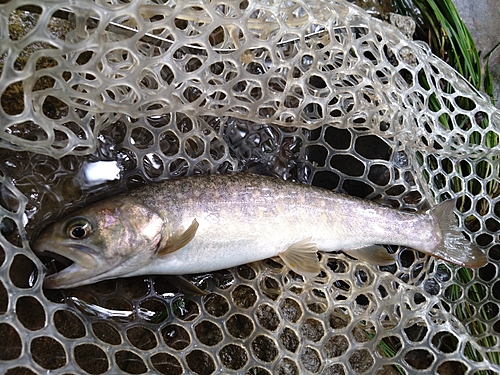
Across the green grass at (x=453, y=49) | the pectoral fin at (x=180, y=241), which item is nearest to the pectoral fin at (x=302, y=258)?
the pectoral fin at (x=180, y=241)

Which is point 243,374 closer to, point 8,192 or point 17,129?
point 8,192

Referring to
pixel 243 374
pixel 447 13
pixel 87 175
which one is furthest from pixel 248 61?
pixel 447 13

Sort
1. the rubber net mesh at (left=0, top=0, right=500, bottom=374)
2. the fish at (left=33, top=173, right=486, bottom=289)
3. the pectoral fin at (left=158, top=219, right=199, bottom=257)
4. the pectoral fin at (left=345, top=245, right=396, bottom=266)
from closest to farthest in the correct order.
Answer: the rubber net mesh at (left=0, top=0, right=500, bottom=374)
the fish at (left=33, top=173, right=486, bottom=289)
the pectoral fin at (left=158, top=219, right=199, bottom=257)
the pectoral fin at (left=345, top=245, right=396, bottom=266)

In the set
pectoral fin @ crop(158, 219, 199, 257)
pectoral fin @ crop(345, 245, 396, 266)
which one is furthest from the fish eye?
pectoral fin @ crop(345, 245, 396, 266)

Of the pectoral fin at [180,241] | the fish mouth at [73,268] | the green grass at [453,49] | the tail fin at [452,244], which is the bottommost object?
the fish mouth at [73,268]

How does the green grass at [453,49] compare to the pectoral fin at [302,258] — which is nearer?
the pectoral fin at [302,258]

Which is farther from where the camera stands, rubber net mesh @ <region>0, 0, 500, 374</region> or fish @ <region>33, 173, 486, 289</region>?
fish @ <region>33, 173, 486, 289</region>

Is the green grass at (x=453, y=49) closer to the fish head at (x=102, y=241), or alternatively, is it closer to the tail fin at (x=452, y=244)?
the tail fin at (x=452, y=244)

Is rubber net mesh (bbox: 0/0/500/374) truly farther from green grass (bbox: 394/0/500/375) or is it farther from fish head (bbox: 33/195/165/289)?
green grass (bbox: 394/0/500/375)

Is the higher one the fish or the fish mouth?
the fish
